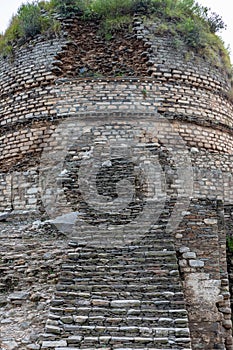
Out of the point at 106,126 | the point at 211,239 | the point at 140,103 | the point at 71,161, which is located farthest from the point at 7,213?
the point at 211,239

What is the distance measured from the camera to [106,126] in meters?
10.2

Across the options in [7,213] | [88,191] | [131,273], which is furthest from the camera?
[7,213]

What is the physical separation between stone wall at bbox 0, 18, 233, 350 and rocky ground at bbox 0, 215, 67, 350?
192 mm

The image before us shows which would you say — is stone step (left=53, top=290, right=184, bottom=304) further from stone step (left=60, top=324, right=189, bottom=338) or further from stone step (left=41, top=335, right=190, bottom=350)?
stone step (left=41, top=335, right=190, bottom=350)

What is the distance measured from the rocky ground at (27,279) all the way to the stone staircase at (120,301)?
1.25 feet

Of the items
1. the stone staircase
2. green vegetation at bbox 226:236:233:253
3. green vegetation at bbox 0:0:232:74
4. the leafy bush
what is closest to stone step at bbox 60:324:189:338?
the stone staircase

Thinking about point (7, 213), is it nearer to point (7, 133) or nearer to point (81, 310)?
point (7, 133)

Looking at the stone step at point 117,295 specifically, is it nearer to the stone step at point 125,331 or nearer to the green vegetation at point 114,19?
the stone step at point 125,331

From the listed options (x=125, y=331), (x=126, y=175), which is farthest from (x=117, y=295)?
(x=126, y=175)

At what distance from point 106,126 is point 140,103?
3.24ft

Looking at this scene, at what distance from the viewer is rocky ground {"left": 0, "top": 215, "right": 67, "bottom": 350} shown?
6332 millimetres

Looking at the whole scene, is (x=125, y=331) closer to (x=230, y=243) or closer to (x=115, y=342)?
(x=115, y=342)

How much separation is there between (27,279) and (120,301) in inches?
70.7

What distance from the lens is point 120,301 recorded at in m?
6.31
